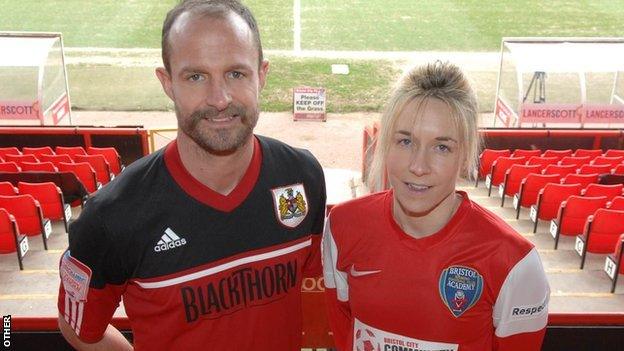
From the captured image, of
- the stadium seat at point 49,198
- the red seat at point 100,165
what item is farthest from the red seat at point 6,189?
the red seat at point 100,165

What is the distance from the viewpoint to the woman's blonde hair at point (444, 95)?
2236 millimetres

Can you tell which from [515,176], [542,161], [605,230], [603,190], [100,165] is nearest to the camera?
[605,230]

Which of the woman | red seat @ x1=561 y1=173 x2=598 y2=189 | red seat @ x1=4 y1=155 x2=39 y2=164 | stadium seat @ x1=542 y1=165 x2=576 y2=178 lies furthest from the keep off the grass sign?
the woman

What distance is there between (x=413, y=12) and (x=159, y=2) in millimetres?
10892

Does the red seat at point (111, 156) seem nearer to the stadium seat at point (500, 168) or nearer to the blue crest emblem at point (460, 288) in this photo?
the stadium seat at point (500, 168)

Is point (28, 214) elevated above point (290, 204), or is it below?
below

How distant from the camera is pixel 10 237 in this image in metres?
6.60

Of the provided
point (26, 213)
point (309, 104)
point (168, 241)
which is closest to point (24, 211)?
point (26, 213)

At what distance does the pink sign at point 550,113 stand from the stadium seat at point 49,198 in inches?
Answer: 344

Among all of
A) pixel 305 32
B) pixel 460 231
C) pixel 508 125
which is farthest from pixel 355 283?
pixel 305 32

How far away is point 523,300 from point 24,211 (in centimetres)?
617

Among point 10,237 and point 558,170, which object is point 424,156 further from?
point 558,170

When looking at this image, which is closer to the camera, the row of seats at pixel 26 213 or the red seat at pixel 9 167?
the row of seats at pixel 26 213

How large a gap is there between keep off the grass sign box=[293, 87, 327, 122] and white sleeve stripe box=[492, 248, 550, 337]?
44.2ft
